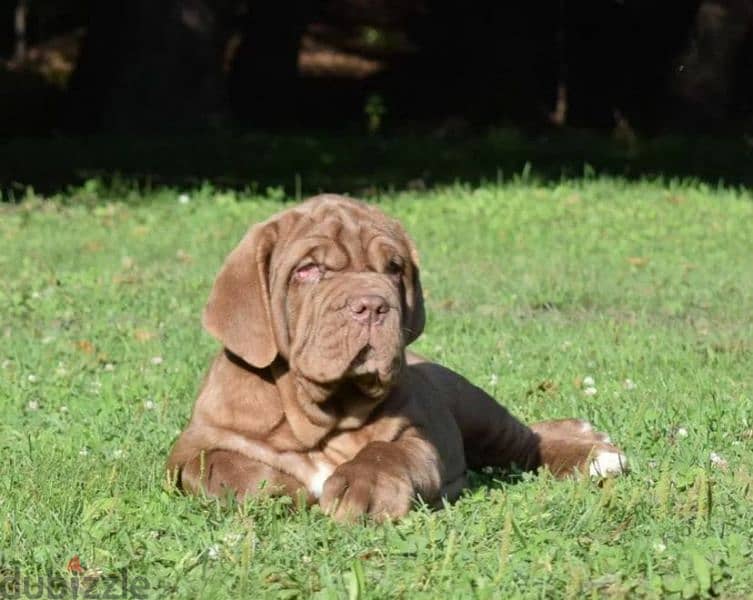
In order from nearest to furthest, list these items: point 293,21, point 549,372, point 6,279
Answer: point 549,372 → point 6,279 → point 293,21

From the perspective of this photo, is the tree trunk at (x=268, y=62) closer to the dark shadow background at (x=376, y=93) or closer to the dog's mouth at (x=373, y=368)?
the dark shadow background at (x=376, y=93)

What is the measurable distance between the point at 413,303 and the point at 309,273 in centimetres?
42

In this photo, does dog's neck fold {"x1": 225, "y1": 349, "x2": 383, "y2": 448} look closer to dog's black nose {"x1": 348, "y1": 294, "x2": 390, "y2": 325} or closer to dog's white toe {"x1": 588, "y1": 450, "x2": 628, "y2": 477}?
dog's black nose {"x1": 348, "y1": 294, "x2": 390, "y2": 325}

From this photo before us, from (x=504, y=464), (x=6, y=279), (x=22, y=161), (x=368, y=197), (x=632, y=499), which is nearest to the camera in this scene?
(x=632, y=499)

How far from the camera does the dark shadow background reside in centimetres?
1786

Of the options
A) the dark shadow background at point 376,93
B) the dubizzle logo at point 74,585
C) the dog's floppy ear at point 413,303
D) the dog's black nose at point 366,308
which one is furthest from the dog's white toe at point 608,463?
the dark shadow background at point 376,93

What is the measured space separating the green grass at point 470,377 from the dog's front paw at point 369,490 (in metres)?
0.07

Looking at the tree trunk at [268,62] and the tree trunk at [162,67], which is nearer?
the tree trunk at [162,67]

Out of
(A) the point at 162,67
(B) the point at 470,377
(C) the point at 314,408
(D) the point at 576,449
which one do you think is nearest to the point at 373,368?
(C) the point at 314,408

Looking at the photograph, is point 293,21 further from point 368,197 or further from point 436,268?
point 436,268

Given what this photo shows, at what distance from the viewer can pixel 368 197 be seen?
15414 mm

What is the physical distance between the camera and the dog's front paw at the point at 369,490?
5.12 meters

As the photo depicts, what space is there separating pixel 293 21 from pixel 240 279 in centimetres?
1950

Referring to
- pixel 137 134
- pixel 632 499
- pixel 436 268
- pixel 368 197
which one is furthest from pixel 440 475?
pixel 137 134
